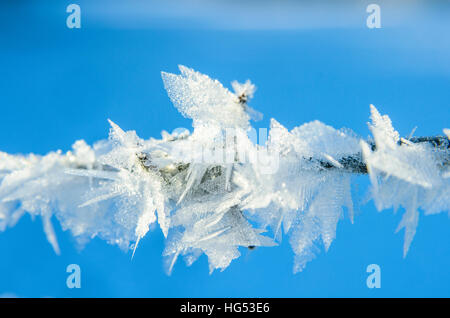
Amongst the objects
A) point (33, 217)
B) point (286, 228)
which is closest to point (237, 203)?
point (286, 228)

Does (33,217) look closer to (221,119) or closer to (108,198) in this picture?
(108,198)

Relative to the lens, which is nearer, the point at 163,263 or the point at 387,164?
the point at 387,164

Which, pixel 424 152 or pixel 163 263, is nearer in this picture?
pixel 424 152

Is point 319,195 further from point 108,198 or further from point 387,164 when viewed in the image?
point 108,198

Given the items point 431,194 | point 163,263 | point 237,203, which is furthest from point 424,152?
point 163,263
